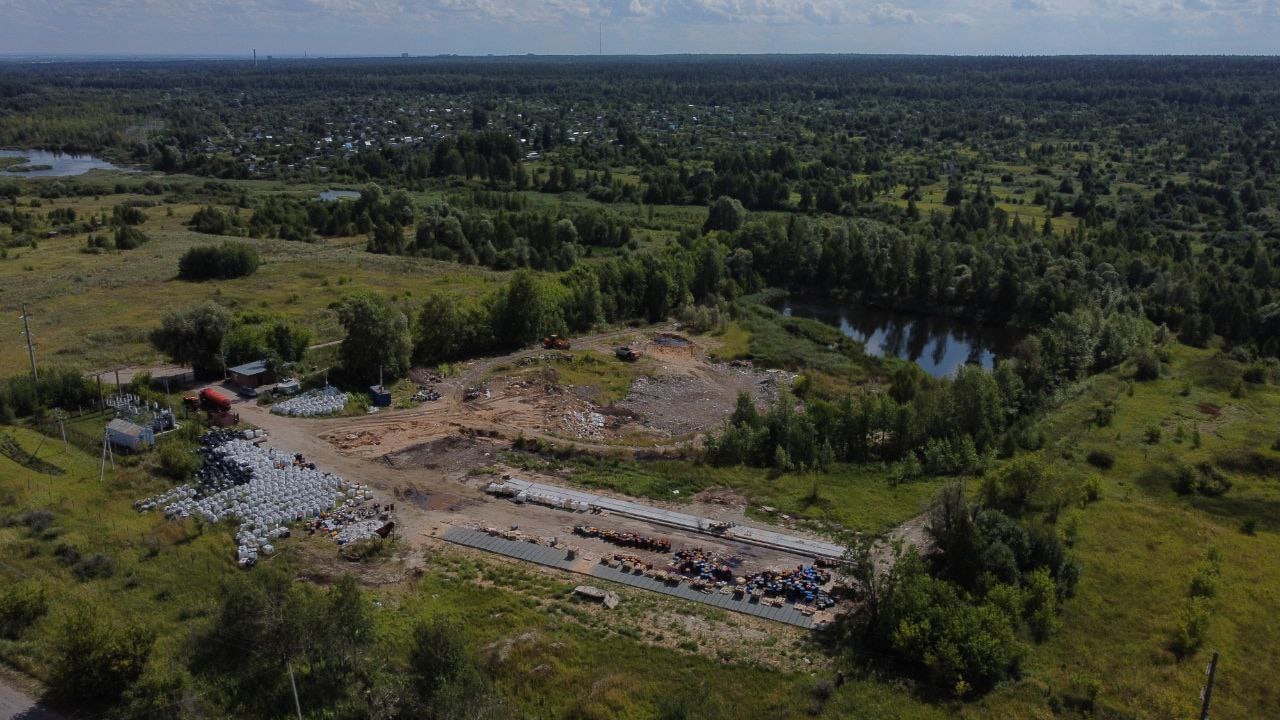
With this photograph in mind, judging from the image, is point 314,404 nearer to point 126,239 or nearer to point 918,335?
point 918,335

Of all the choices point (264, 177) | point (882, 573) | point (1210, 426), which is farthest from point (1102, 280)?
point (264, 177)

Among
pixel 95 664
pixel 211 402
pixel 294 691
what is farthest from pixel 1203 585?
pixel 211 402

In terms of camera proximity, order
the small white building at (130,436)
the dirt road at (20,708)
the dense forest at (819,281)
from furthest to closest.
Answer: the small white building at (130,436) → the dense forest at (819,281) → the dirt road at (20,708)

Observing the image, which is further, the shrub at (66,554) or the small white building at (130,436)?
the small white building at (130,436)

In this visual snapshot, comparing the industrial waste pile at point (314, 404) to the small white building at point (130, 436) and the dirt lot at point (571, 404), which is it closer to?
the dirt lot at point (571, 404)

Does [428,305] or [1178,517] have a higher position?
[428,305]

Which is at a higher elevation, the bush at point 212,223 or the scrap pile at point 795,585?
the bush at point 212,223

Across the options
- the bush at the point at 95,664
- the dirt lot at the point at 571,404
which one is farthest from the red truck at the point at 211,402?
the bush at the point at 95,664

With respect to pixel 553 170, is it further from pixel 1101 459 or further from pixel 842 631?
pixel 842 631
